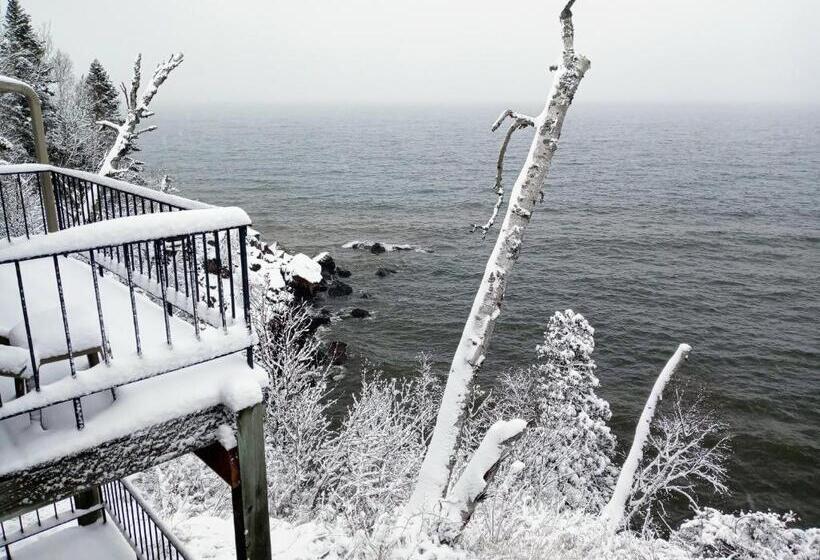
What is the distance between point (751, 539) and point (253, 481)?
1464 centimetres

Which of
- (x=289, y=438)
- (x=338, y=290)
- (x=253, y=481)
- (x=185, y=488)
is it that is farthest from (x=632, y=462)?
(x=338, y=290)

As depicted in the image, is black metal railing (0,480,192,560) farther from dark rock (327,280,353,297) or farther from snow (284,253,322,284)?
dark rock (327,280,353,297)

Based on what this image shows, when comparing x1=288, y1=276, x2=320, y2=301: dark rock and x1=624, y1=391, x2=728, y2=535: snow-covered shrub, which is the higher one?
x1=288, y1=276, x2=320, y2=301: dark rock

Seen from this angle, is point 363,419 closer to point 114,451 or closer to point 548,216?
point 114,451

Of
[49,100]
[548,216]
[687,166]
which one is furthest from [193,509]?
[687,166]

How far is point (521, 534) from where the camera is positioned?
7.68 meters

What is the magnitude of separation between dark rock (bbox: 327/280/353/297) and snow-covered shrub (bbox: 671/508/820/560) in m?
23.6

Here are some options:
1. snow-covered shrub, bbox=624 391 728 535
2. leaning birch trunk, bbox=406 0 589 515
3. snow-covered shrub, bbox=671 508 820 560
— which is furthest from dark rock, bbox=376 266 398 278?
leaning birch trunk, bbox=406 0 589 515

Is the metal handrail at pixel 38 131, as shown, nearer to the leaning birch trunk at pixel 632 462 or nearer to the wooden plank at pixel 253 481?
the wooden plank at pixel 253 481

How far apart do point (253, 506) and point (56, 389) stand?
1.72 metres

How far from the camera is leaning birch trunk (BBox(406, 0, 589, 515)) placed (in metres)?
7.65

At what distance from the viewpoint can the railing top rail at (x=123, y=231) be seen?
2910mm

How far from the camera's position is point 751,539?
13672 mm

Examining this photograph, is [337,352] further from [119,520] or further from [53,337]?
[53,337]
